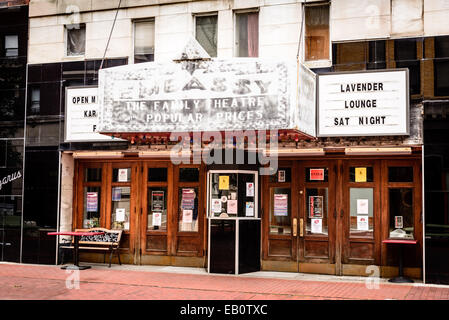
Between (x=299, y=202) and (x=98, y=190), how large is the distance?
5533mm

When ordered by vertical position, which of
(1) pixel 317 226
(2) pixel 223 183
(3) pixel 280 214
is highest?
(2) pixel 223 183

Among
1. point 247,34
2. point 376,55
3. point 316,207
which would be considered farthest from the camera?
point 247,34

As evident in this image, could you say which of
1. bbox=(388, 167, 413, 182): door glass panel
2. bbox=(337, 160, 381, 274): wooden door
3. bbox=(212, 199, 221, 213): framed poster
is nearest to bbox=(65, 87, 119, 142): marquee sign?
bbox=(212, 199, 221, 213): framed poster

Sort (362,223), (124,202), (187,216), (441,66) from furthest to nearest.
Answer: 1. (124,202)
2. (187,216)
3. (362,223)
4. (441,66)

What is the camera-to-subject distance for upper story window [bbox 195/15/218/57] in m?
14.8

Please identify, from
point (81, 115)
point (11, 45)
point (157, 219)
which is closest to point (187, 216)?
point (157, 219)

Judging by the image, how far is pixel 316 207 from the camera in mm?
13992

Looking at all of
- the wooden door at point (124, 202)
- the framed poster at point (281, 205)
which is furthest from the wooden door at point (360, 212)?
the wooden door at point (124, 202)

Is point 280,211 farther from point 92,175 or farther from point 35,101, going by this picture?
point 35,101

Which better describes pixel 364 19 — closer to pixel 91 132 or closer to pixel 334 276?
pixel 334 276

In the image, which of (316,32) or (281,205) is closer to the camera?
(316,32)

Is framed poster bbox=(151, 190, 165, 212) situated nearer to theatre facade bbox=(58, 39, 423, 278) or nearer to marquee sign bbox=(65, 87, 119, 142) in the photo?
theatre facade bbox=(58, 39, 423, 278)

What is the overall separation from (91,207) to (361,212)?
7218 millimetres

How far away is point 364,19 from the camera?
A: 13.3 m
